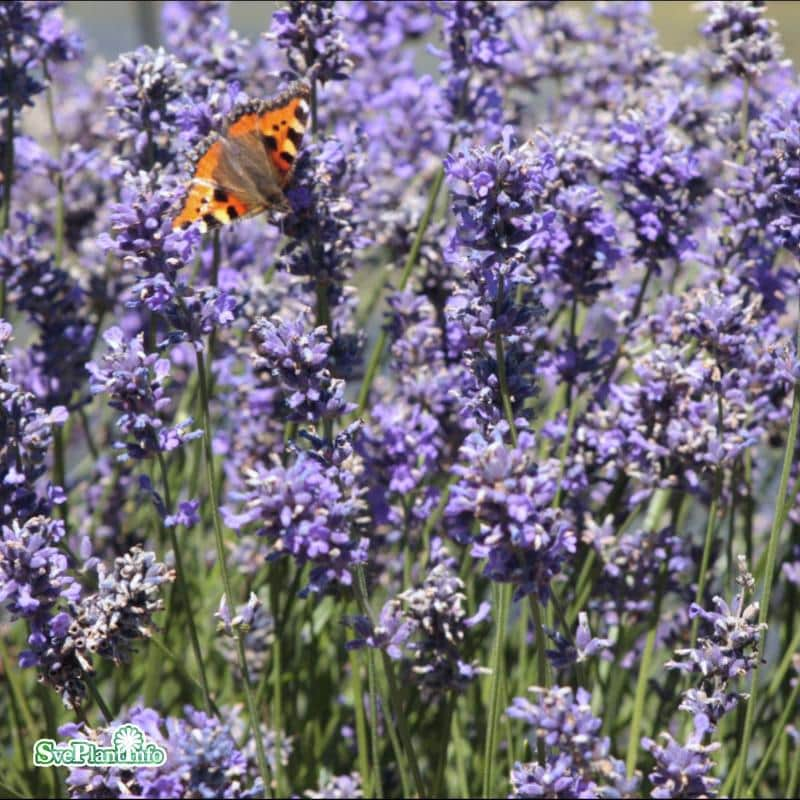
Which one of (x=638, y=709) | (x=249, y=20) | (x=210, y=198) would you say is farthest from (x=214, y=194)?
(x=249, y=20)

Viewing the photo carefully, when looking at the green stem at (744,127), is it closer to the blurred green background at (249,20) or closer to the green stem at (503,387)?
the green stem at (503,387)

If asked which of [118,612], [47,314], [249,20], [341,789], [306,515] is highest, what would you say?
[249,20]

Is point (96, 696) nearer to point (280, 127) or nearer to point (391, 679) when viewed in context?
point (391, 679)

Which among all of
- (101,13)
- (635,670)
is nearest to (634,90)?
(635,670)

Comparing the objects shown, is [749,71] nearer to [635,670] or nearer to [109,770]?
[635,670]

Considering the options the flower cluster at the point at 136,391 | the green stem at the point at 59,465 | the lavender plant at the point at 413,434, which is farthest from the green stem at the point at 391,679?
the green stem at the point at 59,465

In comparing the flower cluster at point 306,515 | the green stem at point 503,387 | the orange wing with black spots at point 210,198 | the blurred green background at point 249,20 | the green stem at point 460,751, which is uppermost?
the blurred green background at point 249,20

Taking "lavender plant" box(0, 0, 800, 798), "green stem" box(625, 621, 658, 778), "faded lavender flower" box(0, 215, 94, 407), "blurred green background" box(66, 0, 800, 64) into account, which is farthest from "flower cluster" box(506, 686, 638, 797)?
"blurred green background" box(66, 0, 800, 64)
